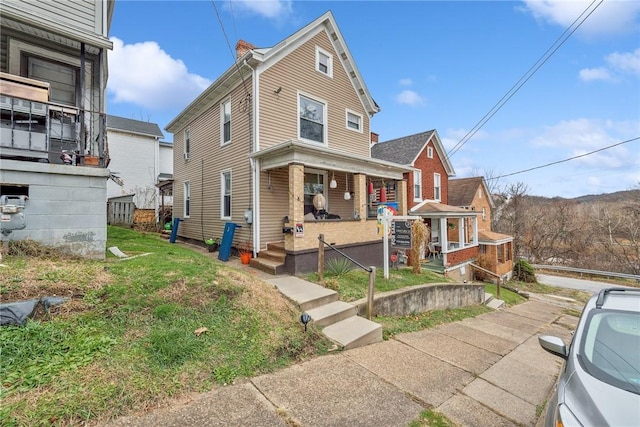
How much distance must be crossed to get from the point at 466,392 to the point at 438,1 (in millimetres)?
11830

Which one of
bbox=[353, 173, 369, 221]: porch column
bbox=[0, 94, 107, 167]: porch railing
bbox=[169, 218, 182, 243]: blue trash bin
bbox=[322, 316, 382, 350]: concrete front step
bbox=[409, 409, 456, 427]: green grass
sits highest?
bbox=[0, 94, 107, 167]: porch railing

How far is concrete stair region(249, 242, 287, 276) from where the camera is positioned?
773 cm

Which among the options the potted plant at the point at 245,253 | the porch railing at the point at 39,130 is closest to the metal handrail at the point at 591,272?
the potted plant at the point at 245,253

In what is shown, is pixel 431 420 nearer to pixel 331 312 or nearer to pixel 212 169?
Result: pixel 331 312

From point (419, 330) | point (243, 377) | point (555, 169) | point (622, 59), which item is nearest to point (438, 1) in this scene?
point (622, 59)

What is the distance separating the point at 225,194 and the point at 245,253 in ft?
9.65

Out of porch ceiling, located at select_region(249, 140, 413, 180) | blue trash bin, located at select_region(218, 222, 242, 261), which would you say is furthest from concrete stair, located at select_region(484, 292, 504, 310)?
blue trash bin, located at select_region(218, 222, 242, 261)

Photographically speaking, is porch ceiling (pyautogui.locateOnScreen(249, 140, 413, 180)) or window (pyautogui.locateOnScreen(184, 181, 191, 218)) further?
window (pyautogui.locateOnScreen(184, 181, 191, 218))

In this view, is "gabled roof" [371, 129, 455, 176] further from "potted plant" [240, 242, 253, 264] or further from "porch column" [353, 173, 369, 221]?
"potted plant" [240, 242, 253, 264]

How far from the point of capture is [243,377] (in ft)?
10.7

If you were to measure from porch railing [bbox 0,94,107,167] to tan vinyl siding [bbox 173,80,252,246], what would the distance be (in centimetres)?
417

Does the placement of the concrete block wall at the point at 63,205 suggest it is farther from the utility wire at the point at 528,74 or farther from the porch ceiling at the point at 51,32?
the utility wire at the point at 528,74

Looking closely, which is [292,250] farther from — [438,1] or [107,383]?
[438,1]

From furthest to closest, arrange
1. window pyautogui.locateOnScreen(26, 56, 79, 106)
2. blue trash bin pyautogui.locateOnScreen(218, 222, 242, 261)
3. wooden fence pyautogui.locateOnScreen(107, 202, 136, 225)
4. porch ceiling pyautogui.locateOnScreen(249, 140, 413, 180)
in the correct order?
wooden fence pyautogui.locateOnScreen(107, 202, 136, 225) → blue trash bin pyautogui.locateOnScreen(218, 222, 242, 261) → porch ceiling pyautogui.locateOnScreen(249, 140, 413, 180) → window pyautogui.locateOnScreen(26, 56, 79, 106)
